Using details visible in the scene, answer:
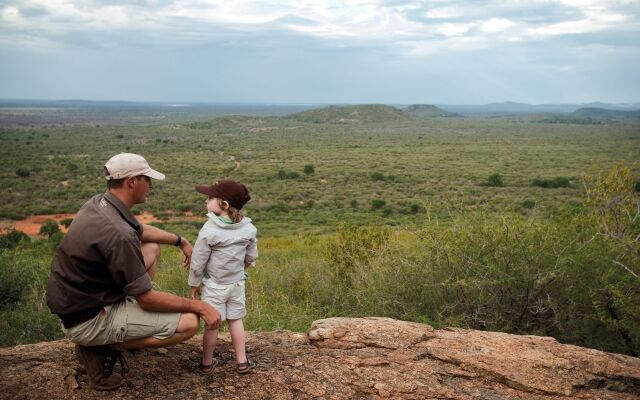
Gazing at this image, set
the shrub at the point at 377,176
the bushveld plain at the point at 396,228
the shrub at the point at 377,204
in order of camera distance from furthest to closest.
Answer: the shrub at the point at 377,176, the shrub at the point at 377,204, the bushveld plain at the point at 396,228

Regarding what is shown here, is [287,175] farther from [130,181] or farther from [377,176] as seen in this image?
[130,181]

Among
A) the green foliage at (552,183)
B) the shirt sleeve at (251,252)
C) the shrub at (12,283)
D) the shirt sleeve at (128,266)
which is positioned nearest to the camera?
the shirt sleeve at (128,266)

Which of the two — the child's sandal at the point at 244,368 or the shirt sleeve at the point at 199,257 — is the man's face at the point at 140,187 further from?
the child's sandal at the point at 244,368

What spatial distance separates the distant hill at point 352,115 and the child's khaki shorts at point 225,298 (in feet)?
361

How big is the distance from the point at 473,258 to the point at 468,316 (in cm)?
86

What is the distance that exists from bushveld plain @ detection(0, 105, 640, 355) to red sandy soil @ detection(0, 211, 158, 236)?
54 cm

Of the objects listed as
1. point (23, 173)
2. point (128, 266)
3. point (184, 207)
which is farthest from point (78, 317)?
point (23, 173)

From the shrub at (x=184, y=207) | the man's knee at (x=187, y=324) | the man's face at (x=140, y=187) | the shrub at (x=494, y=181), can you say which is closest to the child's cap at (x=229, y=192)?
the man's face at (x=140, y=187)

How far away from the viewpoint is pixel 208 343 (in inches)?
148

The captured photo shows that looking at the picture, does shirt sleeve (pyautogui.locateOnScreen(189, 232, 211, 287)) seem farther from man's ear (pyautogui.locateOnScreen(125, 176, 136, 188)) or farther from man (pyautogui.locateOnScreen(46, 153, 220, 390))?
man's ear (pyautogui.locateOnScreen(125, 176, 136, 188))

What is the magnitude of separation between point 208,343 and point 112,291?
0.80 m

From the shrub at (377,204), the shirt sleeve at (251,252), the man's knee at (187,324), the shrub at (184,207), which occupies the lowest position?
the shrub at (184,207)

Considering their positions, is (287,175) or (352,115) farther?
(352,115)

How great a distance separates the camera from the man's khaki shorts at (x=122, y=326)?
3.34 m
